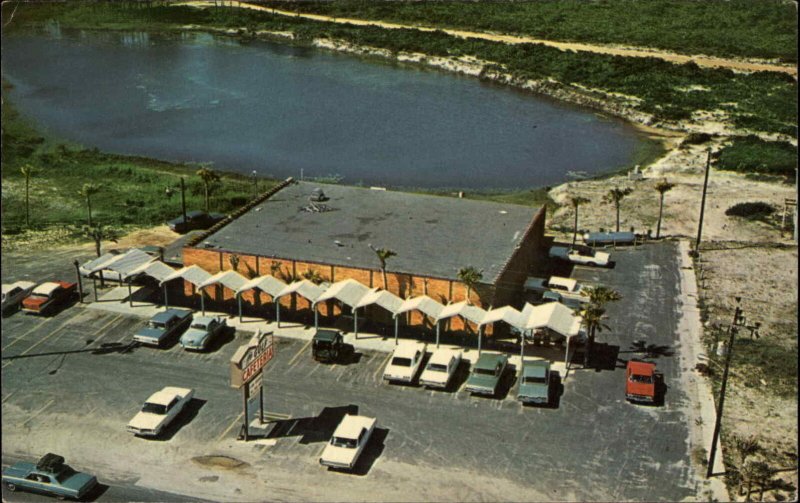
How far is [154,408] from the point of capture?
44.6 m

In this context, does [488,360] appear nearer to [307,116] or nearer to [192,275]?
[192,275]

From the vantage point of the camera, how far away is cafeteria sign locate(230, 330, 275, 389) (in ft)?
141

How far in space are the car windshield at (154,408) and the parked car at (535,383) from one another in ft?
62.9

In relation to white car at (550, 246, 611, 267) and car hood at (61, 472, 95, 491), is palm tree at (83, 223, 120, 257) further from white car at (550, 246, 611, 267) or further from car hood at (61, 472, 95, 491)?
white car at (550, 246, 611, 267)

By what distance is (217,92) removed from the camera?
454 ft

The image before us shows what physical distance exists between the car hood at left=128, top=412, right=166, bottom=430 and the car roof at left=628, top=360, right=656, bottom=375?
85.9ft

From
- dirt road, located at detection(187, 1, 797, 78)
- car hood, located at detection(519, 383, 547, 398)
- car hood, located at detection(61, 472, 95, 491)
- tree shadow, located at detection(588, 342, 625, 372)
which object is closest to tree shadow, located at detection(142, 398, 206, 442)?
car hood, located at detection(61, 472, 95, 491)

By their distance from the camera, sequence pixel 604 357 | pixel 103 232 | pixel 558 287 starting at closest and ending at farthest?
pixel 604 357 < pixel 558 287 < pixel 103 232

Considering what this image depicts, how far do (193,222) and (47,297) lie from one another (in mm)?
18619

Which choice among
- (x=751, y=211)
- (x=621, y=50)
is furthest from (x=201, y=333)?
(x=621, y=50)

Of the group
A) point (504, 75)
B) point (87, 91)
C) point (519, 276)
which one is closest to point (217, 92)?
point (87, 91)

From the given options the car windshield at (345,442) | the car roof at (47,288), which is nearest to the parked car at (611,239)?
the car windshield at (345,442)

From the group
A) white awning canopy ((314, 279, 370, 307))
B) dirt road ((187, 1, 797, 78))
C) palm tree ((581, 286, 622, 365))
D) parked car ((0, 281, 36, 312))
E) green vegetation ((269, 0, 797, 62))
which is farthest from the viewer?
green vegetation ((269, 0, 797, 62))

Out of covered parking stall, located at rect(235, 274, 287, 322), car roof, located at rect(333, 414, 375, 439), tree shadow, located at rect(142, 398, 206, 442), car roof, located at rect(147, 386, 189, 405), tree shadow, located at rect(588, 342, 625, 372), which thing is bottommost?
tree shadow, located at rect(142, 398, 206, 442)
